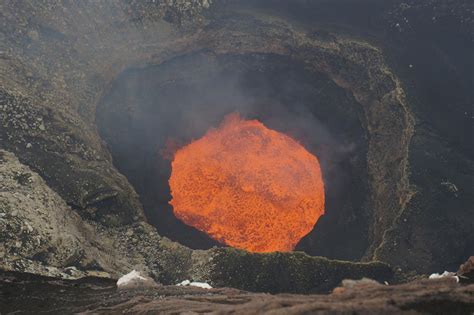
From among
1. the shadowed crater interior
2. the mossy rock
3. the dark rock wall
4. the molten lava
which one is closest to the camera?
the mossy rock

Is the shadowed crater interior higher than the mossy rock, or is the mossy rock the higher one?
the shadowed crater interior

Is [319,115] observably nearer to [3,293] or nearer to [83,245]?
[83,245]

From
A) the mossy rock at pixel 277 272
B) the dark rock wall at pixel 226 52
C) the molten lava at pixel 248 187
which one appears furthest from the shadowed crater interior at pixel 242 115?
the mossy rock at pixel 277 272

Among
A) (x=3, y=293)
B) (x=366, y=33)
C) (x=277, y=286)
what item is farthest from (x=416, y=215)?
(x=3, y=293)

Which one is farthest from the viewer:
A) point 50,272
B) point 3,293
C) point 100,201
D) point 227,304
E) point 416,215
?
point 416,215

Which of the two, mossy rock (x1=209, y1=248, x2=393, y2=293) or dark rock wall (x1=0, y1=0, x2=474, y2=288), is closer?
mossy rock (x1=209, y1=248, x2=393, y2=293)

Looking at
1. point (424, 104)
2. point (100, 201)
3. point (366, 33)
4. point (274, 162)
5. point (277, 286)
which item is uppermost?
point (366, 33)

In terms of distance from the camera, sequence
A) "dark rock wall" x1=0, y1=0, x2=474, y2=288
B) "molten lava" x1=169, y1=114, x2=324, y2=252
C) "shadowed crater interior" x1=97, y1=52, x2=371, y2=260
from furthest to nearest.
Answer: "molten lava" x1=169, y1=114, x2=324, y2=252 → "shadowed crater interior" x1=97, y1=52, x2=371, y2=260 → "dark rock wall" x1=0, y1=0, x2=474, y2=288

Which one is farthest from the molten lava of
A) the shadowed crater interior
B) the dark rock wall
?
the dark rock wall

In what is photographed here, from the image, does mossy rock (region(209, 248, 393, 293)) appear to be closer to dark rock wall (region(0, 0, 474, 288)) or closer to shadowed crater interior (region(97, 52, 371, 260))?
dark rock wall (region(0, 0, 474, 288))
